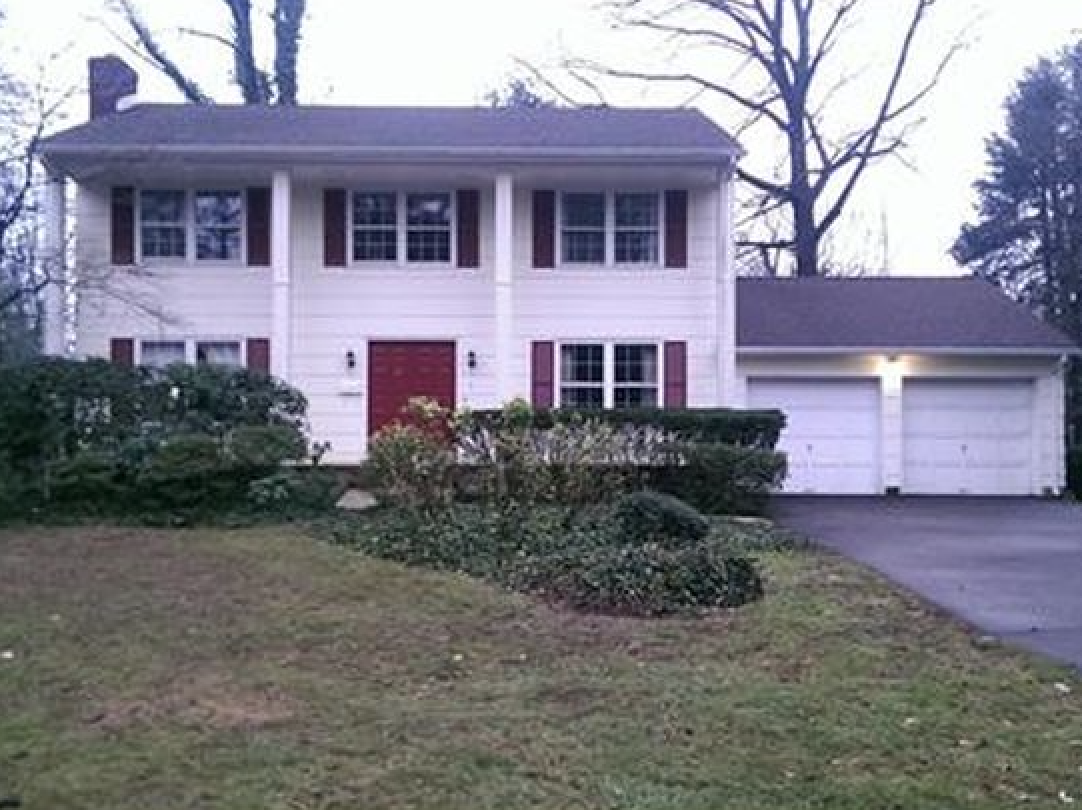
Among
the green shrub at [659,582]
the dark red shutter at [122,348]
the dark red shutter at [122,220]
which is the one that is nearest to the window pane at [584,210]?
the dark red shutter at [122,220]

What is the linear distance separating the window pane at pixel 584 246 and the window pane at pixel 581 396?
79.7 inches

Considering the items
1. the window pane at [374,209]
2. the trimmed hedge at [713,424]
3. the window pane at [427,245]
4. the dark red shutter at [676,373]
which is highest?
the window pane at [374,209]

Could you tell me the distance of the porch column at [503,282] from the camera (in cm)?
2008

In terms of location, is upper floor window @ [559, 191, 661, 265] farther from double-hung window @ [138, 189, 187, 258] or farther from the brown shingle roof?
double-hung window @ [138, 189, 187, 258]

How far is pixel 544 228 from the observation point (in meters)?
21.0

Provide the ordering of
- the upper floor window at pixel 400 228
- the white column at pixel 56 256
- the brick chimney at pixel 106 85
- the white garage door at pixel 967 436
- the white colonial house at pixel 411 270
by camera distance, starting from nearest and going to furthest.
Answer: the white column at pixel 56 256
the white colonial house at pixel 411 270
the upper floor window at pixel 400 228
the white garage door at pixel 967 436
the brick chimney at pixel 106 85

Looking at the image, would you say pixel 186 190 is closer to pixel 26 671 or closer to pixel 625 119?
pixel 625 119

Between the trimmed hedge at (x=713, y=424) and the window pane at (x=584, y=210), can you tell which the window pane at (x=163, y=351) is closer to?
the trimmed hedge at (x=713, y=424)

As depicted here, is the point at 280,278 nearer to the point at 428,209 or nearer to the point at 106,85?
the point at 428,209

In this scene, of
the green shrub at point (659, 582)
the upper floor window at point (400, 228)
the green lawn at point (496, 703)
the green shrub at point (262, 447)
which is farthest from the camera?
the upper floor window at point (400, 228)

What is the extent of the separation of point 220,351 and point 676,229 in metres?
7.40

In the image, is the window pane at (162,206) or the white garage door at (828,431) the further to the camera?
the white garage door at (828,431)

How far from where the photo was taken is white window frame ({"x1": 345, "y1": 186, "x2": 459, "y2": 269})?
20.9 metres

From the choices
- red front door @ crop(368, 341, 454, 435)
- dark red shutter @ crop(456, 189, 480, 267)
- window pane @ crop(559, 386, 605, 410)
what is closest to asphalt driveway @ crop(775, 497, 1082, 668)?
window pane @ crop(559, 386, 605, 410)
